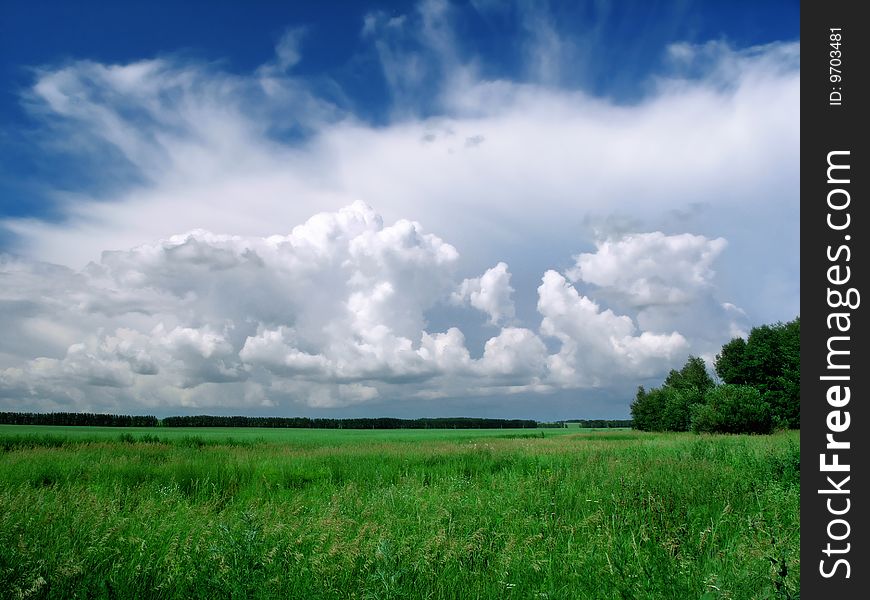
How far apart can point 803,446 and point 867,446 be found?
43cm

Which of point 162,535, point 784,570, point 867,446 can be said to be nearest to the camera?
point 784,570

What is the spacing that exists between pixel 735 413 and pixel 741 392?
6.92ft

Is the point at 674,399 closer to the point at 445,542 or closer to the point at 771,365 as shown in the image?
the point at 771,365

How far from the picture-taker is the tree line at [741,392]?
133 ft

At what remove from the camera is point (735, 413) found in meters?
40.4

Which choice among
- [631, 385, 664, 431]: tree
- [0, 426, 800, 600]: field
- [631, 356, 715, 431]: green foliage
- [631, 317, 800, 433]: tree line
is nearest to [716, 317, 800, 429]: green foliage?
[631, 317, 800, 433]: tree line

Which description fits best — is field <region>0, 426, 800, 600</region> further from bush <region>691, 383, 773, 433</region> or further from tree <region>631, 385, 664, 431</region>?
tree <region>631, 385, 664, 431</region>

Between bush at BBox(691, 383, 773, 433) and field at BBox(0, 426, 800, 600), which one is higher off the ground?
field at BBox(0, 426, 800, 600)

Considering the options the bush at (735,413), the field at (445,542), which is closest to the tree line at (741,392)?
the bush at (735,413)

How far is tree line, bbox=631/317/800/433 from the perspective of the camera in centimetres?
4066

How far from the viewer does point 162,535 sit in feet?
20.1

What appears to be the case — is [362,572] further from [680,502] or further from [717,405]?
[717,405]

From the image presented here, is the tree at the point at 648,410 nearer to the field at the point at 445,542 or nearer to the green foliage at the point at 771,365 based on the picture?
the green foliage at the point at 771,365

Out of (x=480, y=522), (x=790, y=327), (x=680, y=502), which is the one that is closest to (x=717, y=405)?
(x=790, y=327)
